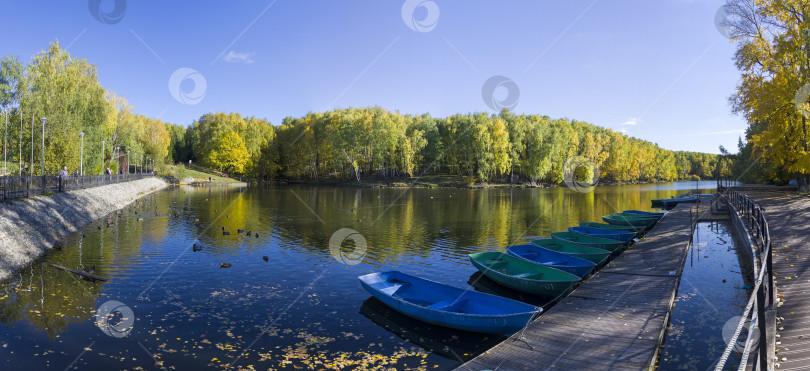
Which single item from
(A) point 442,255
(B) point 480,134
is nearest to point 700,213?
(A) point 442,255

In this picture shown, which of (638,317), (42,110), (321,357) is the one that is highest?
(42,110)

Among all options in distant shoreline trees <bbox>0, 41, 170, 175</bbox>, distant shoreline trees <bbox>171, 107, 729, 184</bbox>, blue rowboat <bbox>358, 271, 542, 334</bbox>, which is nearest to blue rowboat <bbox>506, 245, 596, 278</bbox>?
blue rowboat <bbox>358, 271, 542, 334</bbox>

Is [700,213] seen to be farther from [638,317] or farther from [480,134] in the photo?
[480,134]

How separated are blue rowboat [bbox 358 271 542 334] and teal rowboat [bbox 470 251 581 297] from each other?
361 cm

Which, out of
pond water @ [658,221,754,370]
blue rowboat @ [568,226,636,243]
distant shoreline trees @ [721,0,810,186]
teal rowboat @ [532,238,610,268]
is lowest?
pond water @ [658,221,754,370]

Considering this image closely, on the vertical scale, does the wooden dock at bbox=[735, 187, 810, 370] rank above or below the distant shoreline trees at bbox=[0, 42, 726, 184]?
below

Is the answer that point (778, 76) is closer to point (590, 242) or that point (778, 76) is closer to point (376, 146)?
point (590, 242)

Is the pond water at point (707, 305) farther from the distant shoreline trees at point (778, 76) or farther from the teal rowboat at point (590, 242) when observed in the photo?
the distant shoreline trees at point (778, 76)

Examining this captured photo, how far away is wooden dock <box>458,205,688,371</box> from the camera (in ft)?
35.2

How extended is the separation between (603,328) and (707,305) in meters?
7.74

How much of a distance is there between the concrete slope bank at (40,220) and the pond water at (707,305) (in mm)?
26691

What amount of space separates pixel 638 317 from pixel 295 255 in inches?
744

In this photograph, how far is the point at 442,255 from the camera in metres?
26.8

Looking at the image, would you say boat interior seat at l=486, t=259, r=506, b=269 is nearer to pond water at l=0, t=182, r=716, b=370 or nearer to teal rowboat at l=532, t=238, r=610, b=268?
pond water at l=0, t=182, r=716, b=370
